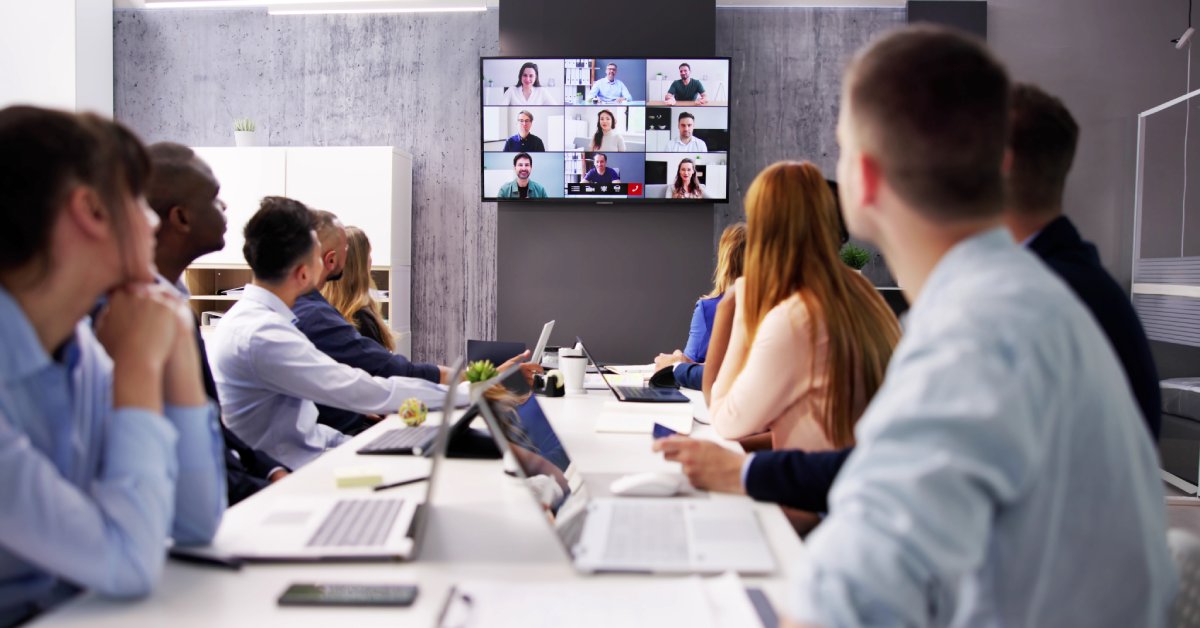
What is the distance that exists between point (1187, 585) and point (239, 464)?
2.00m

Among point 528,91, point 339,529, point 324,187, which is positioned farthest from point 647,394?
point 324,187

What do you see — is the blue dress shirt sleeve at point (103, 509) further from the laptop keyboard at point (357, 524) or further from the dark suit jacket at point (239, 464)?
the dark suit jacket at point (239, 464)

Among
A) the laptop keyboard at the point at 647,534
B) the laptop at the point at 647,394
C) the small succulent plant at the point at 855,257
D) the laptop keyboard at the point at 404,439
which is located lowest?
the laptop at the point at 647,394

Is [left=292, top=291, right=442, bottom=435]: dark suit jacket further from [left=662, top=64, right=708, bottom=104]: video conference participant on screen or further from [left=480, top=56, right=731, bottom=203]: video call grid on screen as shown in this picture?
[left=662, top=64, right=708, bottom=104]: video conference participant on screen

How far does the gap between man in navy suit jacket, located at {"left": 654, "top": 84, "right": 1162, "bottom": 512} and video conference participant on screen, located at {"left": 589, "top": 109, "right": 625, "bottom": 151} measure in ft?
13.5

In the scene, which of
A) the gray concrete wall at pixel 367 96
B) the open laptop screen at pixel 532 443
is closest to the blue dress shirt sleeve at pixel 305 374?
the open laptop screen at pixel 532 443

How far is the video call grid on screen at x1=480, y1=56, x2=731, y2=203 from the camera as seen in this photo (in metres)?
5.32

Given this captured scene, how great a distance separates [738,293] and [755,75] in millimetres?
3865

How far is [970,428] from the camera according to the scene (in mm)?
658

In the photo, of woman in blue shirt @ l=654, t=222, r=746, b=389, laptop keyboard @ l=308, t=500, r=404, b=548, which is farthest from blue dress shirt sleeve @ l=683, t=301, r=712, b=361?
laptop keyboard @ l=308, t=500, r=404, b=548

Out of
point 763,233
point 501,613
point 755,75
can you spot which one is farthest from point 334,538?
point 755,75

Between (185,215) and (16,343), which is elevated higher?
(185,215)

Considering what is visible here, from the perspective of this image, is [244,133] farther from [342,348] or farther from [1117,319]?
[1117,319]

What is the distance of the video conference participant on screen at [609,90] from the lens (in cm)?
534
